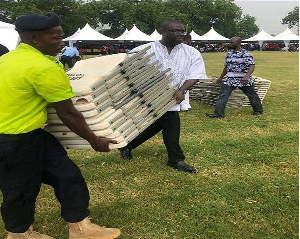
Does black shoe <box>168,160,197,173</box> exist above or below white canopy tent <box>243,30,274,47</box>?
above

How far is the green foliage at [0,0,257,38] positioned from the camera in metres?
56.2

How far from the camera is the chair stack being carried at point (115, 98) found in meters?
2.83

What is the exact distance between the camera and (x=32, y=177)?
274 cm

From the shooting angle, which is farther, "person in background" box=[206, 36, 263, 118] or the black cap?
"person in background" box=[206, 36, 263, 118]

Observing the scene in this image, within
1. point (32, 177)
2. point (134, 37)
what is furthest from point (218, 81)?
point (134, 37)

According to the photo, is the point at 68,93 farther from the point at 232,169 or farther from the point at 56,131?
the point at 232,169

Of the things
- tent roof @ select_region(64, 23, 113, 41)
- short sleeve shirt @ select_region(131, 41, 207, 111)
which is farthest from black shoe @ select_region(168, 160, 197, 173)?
tent roof @ select_region(64, 23, 113, 41)

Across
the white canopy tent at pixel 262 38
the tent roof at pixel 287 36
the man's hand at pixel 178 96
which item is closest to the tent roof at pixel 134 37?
the white canopy tent at pixel 262 38

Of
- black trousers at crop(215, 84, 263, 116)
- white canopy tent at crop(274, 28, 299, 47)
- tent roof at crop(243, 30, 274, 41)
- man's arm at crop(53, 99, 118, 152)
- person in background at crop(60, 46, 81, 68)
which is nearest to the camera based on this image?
man's arm at crop(53, 99, 118, 152)

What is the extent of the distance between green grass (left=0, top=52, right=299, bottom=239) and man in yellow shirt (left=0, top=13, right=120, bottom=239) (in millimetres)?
531

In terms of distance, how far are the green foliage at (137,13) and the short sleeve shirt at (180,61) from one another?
169 ft

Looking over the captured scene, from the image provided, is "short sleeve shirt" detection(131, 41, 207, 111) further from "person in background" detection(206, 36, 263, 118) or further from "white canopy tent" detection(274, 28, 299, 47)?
"white canopy tent" detection(274, 28, 299, 47)

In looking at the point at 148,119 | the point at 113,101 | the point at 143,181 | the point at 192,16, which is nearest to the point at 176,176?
the point at 143,181

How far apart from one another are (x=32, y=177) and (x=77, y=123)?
54cm
